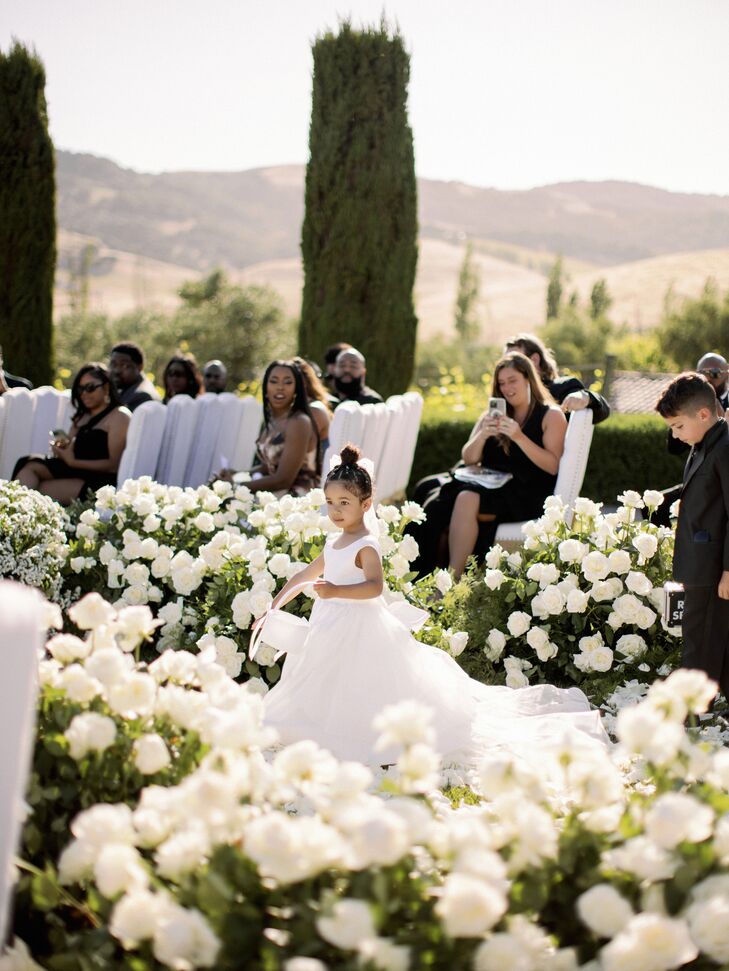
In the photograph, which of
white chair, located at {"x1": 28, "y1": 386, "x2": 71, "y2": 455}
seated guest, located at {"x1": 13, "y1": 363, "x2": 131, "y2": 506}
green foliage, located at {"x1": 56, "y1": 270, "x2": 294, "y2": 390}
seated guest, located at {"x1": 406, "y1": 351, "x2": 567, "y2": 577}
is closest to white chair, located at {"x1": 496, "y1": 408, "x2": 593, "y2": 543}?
seated guest, located at {"x1": 406, "y1": 351, "x2": 567, "y2": 577}

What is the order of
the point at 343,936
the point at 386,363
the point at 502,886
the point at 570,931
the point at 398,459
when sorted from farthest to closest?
the point at 386,363 < the point at 398,459 < the point at 570,931 < the point at 502,886 < the point at 343,936

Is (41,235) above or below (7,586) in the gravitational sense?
above

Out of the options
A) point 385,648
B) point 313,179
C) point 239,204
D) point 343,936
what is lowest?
point 385,648

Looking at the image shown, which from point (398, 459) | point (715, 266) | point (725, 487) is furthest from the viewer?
point (715, 266)

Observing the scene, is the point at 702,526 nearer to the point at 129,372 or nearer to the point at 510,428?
the point at 510,428

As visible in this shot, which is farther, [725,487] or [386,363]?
[386,363]

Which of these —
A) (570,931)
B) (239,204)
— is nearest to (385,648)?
(570,931)

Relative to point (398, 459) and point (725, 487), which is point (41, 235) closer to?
point (398, 459)

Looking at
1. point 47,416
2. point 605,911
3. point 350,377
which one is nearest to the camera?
point 605,911

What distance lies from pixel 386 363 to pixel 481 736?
9122mm

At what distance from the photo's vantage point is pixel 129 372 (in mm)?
8039

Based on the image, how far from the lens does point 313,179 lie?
13117mm

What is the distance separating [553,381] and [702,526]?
288cm

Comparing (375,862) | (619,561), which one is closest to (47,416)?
(619,561)
